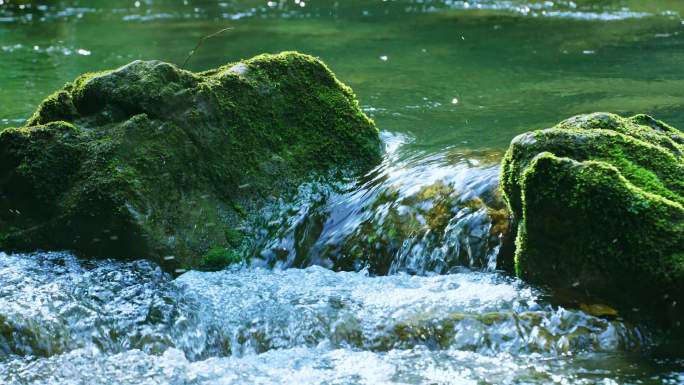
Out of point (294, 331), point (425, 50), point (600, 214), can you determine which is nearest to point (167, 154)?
point (294, 331)

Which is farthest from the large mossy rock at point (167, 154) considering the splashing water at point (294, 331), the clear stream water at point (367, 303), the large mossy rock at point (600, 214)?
the large mossy rock at point (600, 214)

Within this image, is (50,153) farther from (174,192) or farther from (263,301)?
(263,301)

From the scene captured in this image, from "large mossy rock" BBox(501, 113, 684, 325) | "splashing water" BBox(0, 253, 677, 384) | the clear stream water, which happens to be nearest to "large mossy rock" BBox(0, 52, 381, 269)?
the clear stream water

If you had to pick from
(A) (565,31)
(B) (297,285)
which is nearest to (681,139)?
(B) (297,285)

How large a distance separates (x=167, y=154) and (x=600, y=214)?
3.18m

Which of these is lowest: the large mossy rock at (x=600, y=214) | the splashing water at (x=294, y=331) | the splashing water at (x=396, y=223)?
the splashing water at (x=294, y=331)

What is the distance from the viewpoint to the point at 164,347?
4867mm

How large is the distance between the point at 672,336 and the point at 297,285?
2.41m

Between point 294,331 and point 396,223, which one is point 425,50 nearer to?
point 396,223

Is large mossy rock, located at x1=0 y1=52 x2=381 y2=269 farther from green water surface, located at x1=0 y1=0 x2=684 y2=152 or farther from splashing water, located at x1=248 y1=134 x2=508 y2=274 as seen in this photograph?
green water surface, located at x1=0 y1=0 x2=684 y2=152

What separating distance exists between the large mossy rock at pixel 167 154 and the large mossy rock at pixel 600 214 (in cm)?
206

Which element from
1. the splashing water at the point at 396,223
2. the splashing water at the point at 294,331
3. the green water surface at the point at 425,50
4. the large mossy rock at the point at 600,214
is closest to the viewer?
the splashing water at the point at 294,331

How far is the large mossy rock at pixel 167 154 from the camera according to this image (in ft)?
19.0

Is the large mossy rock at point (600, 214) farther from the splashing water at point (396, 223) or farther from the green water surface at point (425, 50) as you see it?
the green water surface at point (425, 50)
